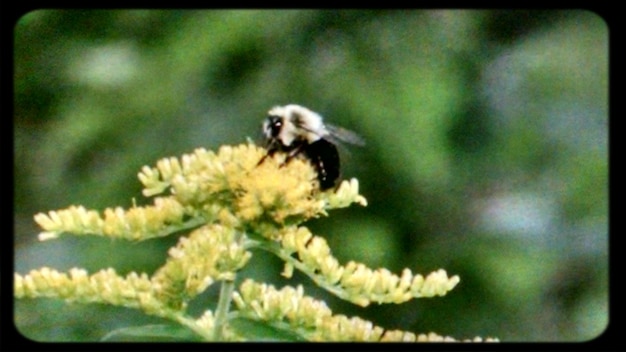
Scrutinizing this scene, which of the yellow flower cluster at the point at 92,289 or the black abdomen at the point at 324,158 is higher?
the yellow flower cluster at the point at 92,289

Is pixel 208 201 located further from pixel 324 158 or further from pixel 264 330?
pixel 324 158

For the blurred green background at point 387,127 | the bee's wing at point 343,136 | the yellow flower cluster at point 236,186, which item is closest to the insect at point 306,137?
the bee's wing at point 343,136

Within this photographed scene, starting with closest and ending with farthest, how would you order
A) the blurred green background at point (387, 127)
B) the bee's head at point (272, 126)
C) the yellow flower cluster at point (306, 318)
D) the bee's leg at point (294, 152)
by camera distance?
the yellow flower cluster at point (306, 318), the bee's leg at point (294, 152), the bee's head at point (272, 126), the blurred green background at point (387, 127)

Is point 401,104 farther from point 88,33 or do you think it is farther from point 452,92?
point 88,33

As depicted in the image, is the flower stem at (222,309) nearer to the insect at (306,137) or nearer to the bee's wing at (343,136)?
the insect at (306,137)

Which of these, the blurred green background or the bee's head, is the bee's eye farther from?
the blurred green background

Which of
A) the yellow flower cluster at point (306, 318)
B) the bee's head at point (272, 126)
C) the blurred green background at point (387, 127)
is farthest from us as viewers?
the blurred green background at point (387, 127)
